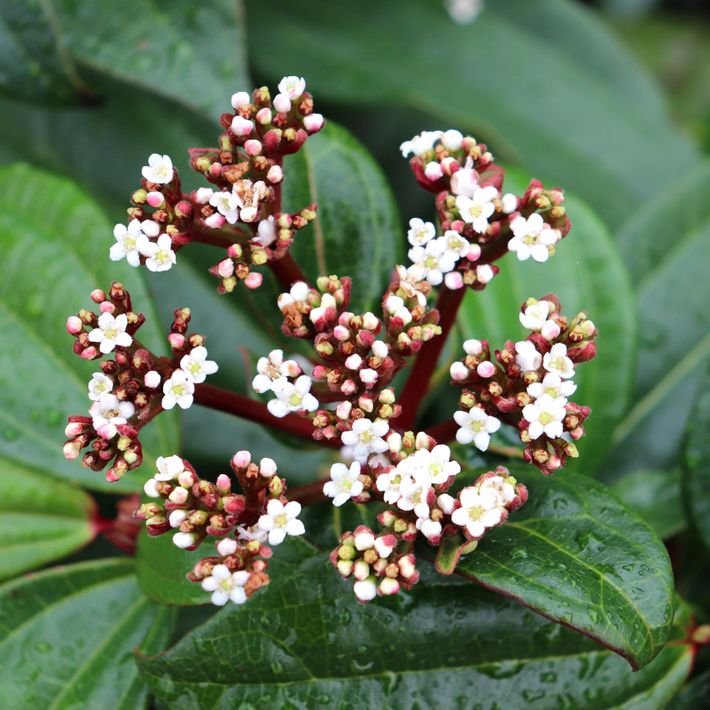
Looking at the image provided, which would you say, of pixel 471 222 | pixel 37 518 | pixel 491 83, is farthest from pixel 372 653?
pixel 491 83

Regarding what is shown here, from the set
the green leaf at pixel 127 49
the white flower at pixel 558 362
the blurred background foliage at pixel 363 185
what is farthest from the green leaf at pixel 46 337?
the white flower at pixel 558 362

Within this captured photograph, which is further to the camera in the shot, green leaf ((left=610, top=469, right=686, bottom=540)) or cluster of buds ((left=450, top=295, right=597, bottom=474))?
green leaf ((left=610, top=469, right=686, bottom=540))

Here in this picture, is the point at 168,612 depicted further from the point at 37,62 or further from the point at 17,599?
the point at 37,62

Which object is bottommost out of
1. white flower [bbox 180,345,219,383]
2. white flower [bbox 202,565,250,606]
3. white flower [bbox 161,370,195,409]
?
white flower [bbox 202,565,250,606]

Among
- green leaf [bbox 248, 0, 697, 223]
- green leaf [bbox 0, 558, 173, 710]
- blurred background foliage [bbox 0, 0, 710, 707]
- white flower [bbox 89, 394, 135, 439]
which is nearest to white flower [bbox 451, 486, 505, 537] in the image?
white flower [bbox 89, 394, 135, 439]

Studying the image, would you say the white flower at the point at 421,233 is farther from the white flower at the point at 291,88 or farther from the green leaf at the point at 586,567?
the green leaf at the point at 586,567

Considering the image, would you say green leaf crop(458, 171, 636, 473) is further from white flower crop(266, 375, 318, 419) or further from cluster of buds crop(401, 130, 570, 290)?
white flower crop(266, 375, 318, 419)

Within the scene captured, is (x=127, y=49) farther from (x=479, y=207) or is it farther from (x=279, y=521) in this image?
(x=279, y=521)
